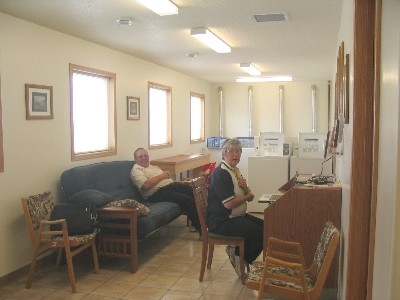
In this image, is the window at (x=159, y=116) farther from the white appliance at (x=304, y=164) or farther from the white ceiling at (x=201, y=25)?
the white appliance at (x=304, y=164)

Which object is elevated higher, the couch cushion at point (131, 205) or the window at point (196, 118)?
the window at point (196, 118)

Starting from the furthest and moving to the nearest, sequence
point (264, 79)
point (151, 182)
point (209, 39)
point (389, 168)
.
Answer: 1. point (264, 79)
2. point (151, 182)
3. point (209, 39)
4. point (389, 168)

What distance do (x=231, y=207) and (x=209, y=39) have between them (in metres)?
1.97

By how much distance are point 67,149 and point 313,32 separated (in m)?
2.90

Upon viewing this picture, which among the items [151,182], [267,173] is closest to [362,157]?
[151,182]

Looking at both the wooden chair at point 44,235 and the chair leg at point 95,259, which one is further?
the chair leg at point 95,259

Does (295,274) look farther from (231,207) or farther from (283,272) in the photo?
(231,207)

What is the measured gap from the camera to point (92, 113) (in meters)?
5.04

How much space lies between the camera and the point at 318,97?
893 cm

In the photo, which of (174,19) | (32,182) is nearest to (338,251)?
(174,19)

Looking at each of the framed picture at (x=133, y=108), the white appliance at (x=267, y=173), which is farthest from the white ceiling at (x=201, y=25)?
the white appliance at (x=267, y=173)

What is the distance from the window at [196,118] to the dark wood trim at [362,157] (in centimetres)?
660

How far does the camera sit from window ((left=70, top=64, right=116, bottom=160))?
4.64 meters

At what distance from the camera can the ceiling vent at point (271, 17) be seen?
11.9ft
